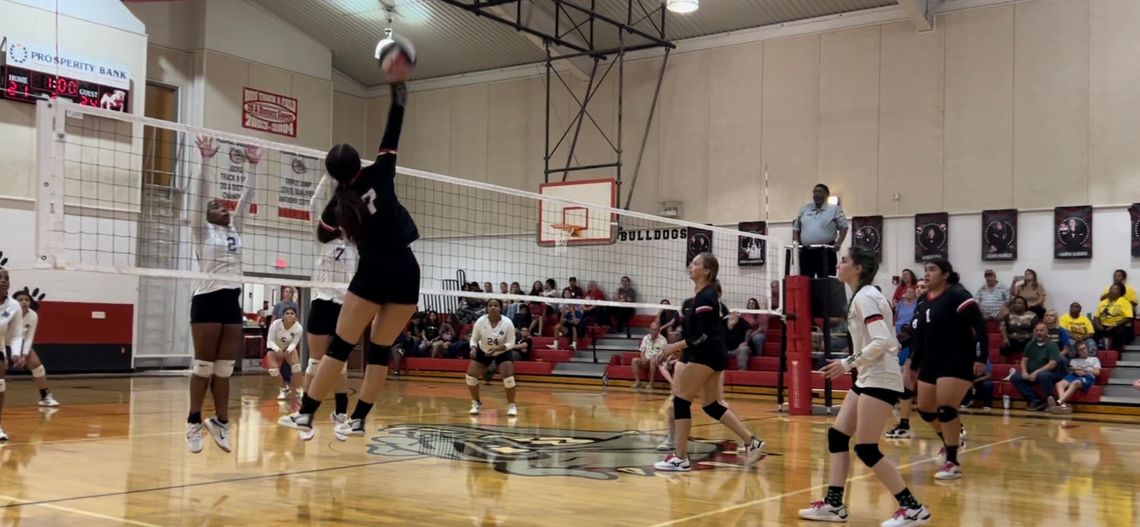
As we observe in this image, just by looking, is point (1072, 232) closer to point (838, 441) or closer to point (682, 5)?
point (682, 5)

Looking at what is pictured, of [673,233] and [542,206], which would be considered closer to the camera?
[542,206]

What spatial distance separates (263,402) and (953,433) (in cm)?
973

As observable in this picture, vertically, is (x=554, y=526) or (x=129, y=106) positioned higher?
(x=129, y=106)

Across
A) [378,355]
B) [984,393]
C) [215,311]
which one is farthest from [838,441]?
[984,393]

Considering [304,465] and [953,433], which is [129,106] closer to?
[304,465]

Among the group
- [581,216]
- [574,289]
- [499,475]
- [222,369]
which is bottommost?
[499,475]

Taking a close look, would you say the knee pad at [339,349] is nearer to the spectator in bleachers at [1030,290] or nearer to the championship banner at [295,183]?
the spectator in bleachers at [1030,290]

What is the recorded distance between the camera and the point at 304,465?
7.70 meters

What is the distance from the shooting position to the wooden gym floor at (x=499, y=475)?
5.87 metres

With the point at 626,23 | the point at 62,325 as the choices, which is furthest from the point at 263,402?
the point at 626,23

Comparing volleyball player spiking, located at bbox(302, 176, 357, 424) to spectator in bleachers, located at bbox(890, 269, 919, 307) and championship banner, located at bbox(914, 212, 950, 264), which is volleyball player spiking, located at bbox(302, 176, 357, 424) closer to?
spectator in bleachers, located at bbox(890, 269, 919, 307)

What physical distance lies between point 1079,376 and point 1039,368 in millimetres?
585

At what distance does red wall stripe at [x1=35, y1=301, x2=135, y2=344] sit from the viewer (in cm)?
1975

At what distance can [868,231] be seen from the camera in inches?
791
